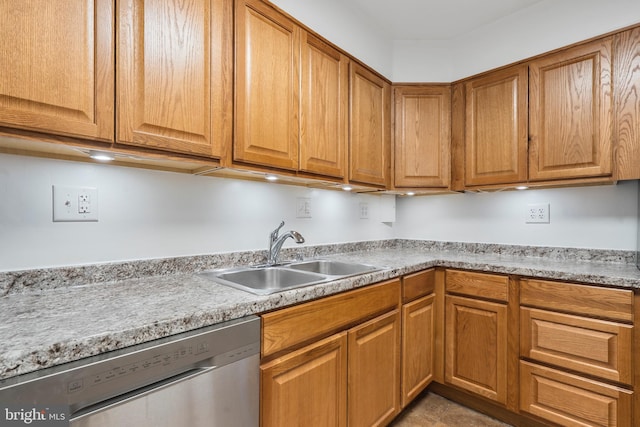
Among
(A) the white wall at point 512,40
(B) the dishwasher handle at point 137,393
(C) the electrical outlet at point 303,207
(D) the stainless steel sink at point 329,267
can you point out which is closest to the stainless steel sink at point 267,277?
(D) the stainless steel sink at point 329,267

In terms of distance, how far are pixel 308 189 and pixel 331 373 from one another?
1.09 metres

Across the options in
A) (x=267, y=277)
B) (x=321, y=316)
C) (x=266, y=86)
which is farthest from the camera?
(x=267, y=277)

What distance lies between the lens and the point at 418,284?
5.85 ft

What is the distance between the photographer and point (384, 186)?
6.94 ft

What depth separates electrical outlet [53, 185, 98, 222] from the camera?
3.56 feet

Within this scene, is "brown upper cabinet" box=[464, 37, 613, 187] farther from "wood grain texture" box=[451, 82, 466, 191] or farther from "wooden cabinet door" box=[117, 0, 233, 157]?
"wooden cabinet door" box=[117, 0, 233, 157]

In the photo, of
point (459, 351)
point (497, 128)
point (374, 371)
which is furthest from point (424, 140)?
point (374, 371)

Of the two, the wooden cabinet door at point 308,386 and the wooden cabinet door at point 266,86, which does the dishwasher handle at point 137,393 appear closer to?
the wooden cabinet door at point 308,386

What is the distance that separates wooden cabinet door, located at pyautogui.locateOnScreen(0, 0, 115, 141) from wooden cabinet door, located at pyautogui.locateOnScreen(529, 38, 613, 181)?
6.96 ft

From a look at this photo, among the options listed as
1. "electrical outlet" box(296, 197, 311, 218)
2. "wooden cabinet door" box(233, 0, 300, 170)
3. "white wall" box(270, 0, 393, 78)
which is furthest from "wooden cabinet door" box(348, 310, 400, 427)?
"white wall" box(270, 0, 393, 78)

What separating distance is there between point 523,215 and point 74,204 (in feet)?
8.20

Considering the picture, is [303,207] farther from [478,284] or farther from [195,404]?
[195,404]

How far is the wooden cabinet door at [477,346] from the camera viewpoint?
1702mm

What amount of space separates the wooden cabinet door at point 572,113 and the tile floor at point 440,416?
57.2 inches
